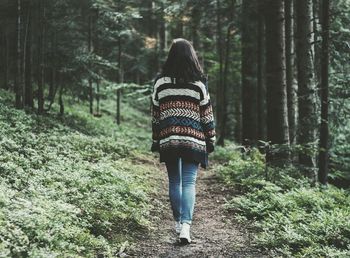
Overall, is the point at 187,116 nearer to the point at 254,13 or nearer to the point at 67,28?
the point at 254,13

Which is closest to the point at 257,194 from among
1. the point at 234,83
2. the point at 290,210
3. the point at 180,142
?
the point at 290,210

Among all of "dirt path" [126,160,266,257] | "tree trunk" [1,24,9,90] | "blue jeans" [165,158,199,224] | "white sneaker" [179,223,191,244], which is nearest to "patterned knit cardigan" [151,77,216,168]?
"blue jeans" [165,158,199,224]

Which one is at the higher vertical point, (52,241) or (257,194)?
(52,241)

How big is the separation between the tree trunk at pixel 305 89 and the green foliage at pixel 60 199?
426 centimetres

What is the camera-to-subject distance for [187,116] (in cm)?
627

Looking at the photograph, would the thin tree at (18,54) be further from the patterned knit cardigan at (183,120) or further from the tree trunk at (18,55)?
the patterned knit cardigan at (183,120)

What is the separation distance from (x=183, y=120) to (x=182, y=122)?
0.03 meters

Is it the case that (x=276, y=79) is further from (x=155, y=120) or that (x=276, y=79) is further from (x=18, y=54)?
(x=18, y=54)

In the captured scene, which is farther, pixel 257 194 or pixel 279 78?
pixel 279 78

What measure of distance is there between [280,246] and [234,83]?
73.0 ft

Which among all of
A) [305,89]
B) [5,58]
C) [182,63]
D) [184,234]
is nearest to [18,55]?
[5,58]

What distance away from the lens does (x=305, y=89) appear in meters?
12.0

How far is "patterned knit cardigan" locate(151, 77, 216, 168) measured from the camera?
621 cm

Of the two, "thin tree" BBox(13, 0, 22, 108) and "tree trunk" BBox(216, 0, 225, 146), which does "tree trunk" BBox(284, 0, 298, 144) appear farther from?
"thin tree" BBox(13, 0, 22, 108)
